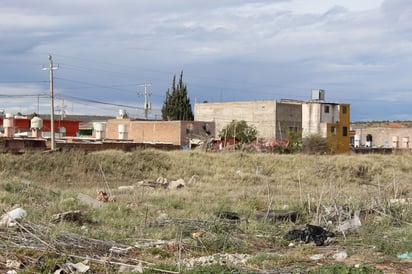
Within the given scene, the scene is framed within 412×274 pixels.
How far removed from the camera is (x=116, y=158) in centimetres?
3222

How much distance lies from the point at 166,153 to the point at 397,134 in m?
49.0

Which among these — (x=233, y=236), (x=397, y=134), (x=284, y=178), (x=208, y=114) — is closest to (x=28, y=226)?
(x=233, y=236)

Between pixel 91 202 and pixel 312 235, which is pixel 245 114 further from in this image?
pixel 312 235

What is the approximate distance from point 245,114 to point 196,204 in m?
50.8

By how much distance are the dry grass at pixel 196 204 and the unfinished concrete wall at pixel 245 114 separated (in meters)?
30.3

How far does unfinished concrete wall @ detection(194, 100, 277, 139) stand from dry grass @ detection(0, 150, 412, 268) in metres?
30.3

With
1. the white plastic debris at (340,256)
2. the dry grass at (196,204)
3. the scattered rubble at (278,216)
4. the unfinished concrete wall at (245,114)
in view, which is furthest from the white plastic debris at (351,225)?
the unfinished concrete wall at (245,114)

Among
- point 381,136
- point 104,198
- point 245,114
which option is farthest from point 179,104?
point 104,198

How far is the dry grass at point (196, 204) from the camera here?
33.0 feet

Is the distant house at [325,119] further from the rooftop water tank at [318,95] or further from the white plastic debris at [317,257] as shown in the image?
the white plastic debris at [317,257]

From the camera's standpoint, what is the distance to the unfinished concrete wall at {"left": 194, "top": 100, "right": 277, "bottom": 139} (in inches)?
2506

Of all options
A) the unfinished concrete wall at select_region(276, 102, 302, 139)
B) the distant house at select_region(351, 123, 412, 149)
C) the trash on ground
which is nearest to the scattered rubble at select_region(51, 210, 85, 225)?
the trash on ground

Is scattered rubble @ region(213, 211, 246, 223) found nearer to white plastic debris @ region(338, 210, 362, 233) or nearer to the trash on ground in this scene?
white plastic debris @ region(338, 210, 362, 233)

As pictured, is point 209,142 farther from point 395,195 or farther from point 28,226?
point 28,226
